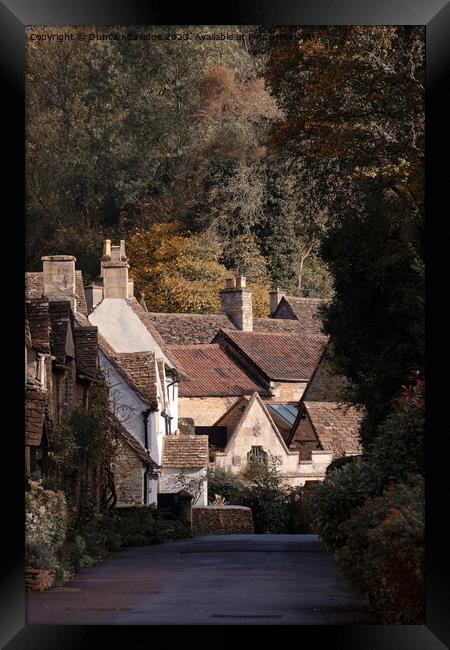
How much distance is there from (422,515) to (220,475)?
15.0 ft

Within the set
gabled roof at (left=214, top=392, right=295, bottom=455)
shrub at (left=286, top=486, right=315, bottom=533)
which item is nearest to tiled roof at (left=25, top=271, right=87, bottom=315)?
gabled roof at (left=214, top=392, right=295, bottom=455)

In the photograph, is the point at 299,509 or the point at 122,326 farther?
the point at 122,326

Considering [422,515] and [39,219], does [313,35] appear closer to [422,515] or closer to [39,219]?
[39,219]

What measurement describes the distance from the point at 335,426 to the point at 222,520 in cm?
184

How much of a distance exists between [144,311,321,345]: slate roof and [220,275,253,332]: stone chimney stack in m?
0.11

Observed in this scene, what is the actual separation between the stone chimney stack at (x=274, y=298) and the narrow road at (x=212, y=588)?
2439 millimetres

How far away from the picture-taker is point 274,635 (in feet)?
36.1

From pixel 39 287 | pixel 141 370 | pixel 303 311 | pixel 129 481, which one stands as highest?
pixel 39 287

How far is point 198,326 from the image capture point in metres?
14.5

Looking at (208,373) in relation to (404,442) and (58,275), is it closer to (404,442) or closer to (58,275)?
(58,275)

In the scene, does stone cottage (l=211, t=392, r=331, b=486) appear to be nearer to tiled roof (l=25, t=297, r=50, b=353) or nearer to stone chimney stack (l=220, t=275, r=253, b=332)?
stone chimney stack (l=220, t=275, r=253, b=332)

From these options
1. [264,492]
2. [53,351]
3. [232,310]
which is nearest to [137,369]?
[53,351]

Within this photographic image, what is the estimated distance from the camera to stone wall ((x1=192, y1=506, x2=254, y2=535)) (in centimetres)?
1466
